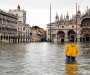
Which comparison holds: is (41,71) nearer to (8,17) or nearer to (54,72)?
(54,72)

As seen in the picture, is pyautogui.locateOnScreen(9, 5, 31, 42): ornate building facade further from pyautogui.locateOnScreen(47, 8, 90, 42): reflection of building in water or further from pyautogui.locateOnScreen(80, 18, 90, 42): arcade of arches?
pyautogui.locateOnScreen(80, 18, 90, 42): arcade of arches

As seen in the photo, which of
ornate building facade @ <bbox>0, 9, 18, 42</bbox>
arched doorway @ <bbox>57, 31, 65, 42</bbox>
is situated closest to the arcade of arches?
arched doorway @ <bbox>57, 31, 65, 42</bbox>

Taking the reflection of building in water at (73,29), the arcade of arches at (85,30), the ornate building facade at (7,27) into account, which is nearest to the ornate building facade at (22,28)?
the ornate building facade at (7,27)

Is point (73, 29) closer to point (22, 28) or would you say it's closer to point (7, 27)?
point (22, 28)

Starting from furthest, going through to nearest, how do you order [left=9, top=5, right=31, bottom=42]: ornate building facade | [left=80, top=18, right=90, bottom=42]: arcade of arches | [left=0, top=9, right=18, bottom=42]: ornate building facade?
[left=80, top=18, right=90, bottom=42]: arcade of arches → [left=9, top=5, right=31, bottom=42]: ornate building facade → [left=0, top=9, right=18, bottom=42]: ornate building facade

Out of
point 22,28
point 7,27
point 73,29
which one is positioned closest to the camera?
point 7,27

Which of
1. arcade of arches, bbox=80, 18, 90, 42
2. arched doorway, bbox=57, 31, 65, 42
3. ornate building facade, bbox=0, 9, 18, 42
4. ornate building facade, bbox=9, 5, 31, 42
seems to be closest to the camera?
ornate building facade, bbox=0, 9, 18, 42

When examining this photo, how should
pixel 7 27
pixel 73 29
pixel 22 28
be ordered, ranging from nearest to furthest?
pixel 7 27 < pixel 22 28 < pixel 73 29

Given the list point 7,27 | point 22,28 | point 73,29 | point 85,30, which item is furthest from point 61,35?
point 7,27

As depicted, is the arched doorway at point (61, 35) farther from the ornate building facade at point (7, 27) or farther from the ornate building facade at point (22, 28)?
the ornate building facade at point (7, 27)

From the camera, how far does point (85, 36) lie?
474 ft

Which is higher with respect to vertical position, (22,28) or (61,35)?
(22,28)

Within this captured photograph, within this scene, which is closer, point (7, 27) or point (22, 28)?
point (7, 27)

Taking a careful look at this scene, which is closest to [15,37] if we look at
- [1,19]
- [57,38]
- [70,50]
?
[1,19]
